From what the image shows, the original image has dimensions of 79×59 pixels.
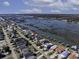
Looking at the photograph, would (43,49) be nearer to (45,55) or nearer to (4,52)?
(45,55)

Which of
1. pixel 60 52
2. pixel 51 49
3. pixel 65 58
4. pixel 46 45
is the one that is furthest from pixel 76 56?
pixel 46 45

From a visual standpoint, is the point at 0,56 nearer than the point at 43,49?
Yes

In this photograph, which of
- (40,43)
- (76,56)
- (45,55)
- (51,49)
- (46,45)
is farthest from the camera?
(40,43)

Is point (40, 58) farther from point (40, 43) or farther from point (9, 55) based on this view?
point (40, 43)

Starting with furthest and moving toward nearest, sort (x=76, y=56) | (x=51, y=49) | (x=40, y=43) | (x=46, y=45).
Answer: (x=40, y=43) → (x=46, y=45) → (x=51, y=49) → (x=76, y=56)

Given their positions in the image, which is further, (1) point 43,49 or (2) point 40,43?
(2) point 40,43

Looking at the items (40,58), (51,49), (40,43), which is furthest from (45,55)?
(40,43)

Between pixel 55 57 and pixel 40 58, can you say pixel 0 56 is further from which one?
pixel 55 57

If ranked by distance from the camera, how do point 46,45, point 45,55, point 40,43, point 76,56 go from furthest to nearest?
point 40,43
point 46,45
point 45,55
point 76,56
